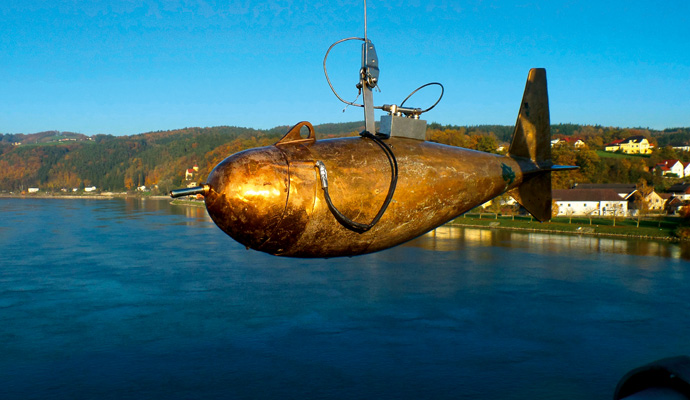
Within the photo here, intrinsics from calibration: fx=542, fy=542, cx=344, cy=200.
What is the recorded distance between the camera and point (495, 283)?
100 feet

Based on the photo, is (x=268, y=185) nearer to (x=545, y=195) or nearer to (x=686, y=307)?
(x=545, y=195)

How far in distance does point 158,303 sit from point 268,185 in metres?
25.9

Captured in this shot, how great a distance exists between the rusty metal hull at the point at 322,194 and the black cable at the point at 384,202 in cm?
3

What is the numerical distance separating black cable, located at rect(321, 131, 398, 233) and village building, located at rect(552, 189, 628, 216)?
62155 mm

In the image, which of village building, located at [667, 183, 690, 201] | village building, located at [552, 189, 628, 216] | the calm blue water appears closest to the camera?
the calm blue water

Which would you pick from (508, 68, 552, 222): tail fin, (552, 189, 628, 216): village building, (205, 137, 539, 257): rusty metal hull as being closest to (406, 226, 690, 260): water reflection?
(552, 189, 628, 216): village building

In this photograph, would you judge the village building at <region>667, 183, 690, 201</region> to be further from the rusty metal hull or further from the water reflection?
the rusty metal hull

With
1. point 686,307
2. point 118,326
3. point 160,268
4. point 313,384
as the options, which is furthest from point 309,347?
point 686,307

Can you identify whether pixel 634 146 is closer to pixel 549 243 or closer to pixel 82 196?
pixel 549 243

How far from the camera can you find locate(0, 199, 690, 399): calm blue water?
727 inches

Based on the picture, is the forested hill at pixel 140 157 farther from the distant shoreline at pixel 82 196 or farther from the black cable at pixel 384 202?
the black cable at pixel 384 202

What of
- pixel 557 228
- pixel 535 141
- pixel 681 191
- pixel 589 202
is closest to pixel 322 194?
pixel 535 141

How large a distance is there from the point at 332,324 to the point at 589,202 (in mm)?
47223

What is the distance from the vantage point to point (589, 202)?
61.2 meters
